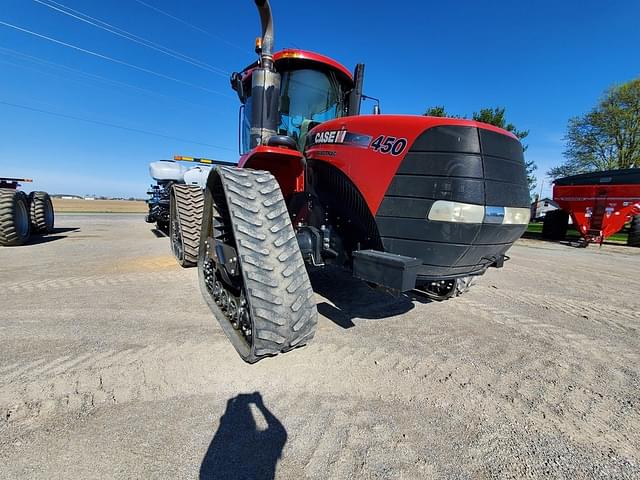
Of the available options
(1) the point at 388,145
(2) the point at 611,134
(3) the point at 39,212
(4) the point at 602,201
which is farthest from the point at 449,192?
(2) the point at 611,134

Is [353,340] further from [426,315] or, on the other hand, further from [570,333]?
[570,333]

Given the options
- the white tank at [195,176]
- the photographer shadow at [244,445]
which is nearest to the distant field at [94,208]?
the white tank at [195,176]

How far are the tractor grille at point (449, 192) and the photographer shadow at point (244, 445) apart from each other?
47.0 inches

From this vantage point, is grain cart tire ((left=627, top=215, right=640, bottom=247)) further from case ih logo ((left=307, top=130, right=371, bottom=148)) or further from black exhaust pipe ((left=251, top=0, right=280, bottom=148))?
black exhaust pipe ((left=251, top=0, right=280, bottom=148))

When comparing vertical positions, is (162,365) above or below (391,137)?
below

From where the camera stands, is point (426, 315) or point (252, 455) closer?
point (252, 455)

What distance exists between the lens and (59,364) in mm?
2025

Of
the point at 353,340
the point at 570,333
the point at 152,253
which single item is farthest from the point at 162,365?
the point at 152,253

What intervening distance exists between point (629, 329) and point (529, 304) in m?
0.84

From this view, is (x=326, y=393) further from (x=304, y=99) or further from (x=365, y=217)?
(x=304, y=99)

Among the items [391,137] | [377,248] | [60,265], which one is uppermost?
[391,137]

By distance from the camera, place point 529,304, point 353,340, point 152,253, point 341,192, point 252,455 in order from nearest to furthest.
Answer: point 252,455 < point 341,192 < point 353,340 < point 529,304 < point 152,253

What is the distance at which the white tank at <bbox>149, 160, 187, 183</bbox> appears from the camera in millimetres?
9312

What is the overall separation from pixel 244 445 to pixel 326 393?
56cm
